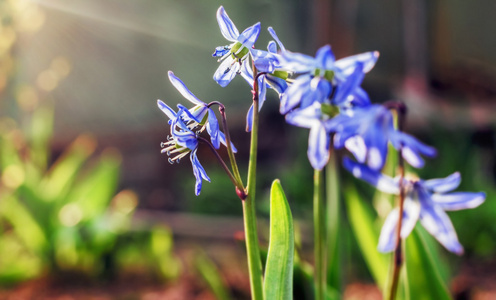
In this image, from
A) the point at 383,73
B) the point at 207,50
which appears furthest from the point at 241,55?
the point at 207,50

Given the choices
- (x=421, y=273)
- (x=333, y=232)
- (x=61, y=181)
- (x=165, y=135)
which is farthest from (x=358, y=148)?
(x=165, y=135)

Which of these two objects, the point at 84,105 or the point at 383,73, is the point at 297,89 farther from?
the point at 84,105

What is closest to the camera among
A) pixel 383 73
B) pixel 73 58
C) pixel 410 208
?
pixel 410 208

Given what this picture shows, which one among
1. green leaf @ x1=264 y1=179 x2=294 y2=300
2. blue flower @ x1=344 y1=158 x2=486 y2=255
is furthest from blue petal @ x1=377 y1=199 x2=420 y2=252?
green leaf @ x1=264 y1=179 x2=294 y2=300

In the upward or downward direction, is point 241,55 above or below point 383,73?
below

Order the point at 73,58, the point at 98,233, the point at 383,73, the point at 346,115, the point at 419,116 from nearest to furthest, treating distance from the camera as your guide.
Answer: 1. the point at 346,115
2. the point at 98,233
3. the point at 419,116
4. the point at 383,73
5. the point at 73,58

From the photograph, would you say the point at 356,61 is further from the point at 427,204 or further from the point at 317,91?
the point at 427,204

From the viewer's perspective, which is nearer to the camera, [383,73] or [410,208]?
[410,208]
